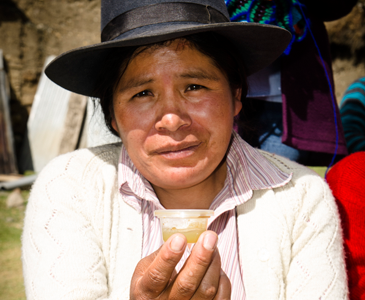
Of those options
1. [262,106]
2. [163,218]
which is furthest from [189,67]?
[262,106]

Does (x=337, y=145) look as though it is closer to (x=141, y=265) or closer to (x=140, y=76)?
(x=140, y=76)

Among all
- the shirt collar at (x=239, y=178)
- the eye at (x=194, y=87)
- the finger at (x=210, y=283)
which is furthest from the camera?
the shirt collar at (x=239, y=178)

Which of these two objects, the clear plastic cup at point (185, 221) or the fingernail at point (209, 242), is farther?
the clear plastic cup at point (185, 221)

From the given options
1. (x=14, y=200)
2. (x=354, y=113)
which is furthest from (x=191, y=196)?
(x=14, y=200)

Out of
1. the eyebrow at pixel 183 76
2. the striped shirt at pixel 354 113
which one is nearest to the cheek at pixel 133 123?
the eyebrow at pixel 183 76

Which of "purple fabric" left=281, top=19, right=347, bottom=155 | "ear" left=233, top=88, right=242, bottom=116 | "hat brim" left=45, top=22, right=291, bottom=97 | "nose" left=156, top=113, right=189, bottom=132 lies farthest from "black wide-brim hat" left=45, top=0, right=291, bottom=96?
"purple fabric" left=281, top=19, right=347, bottom=155

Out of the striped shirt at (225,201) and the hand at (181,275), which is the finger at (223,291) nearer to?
the hand at (181,275)

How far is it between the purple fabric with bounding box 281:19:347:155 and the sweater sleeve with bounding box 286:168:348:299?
2.20ft

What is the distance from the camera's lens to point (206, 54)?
1.60 m

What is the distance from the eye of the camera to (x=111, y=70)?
169 cm

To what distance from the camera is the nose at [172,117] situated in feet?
4.78

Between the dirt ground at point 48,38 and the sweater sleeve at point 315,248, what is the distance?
6.36 m

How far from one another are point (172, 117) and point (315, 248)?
2.90 feet

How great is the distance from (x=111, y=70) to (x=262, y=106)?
4.33ft
